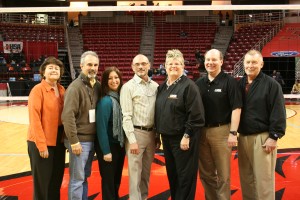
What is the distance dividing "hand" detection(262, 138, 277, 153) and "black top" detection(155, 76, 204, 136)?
645mm

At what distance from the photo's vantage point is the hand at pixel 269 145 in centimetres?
332

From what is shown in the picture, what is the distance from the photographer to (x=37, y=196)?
3461 millimetres

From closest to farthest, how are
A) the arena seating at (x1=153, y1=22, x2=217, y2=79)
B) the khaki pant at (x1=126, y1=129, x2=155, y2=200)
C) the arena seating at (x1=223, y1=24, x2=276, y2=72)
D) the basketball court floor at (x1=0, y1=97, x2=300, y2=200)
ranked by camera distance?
the khaki pant at (x1=126, y1=129, x2=155, y2=200) < the basketball court floor at (x1=0, y1=97, x2=300, y2=200) < the arena seating at (x1=153, y1=22, x2=217, y2=79) < the arena seating at (x1=223, y1=24, x2=276, y2=72)

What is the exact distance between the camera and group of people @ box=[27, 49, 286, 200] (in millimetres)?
3309

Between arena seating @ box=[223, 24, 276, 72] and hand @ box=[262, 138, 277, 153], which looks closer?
hand @ box=[262, 138, 277, 153]

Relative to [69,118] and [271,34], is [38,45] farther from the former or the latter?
[69,118]

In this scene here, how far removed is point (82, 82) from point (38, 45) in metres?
13.6

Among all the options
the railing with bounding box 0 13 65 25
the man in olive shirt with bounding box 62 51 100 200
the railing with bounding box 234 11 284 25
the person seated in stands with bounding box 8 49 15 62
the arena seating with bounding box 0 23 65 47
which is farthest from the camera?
the railing with bounding box 0 13 65 25

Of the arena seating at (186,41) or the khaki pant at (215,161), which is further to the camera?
the arena seating at (186,41)

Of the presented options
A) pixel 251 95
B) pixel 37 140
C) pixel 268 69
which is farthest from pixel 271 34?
pixel 37 140

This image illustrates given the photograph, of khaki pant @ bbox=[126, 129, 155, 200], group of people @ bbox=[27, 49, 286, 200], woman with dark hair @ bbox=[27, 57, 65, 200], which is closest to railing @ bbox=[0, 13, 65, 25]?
woman with dark hair @ bbox=[27, 57, 65, 200]

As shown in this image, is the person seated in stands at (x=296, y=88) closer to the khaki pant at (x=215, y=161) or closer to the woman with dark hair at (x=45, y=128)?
the khaki pant at (x=215, y=161)

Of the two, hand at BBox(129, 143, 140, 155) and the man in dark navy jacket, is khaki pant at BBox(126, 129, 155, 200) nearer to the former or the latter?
hand at BBox(129, 143, 140, 155)

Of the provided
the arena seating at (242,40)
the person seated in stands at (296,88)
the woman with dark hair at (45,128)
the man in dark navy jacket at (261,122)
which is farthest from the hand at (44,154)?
the person seated in stands at (296,88)
